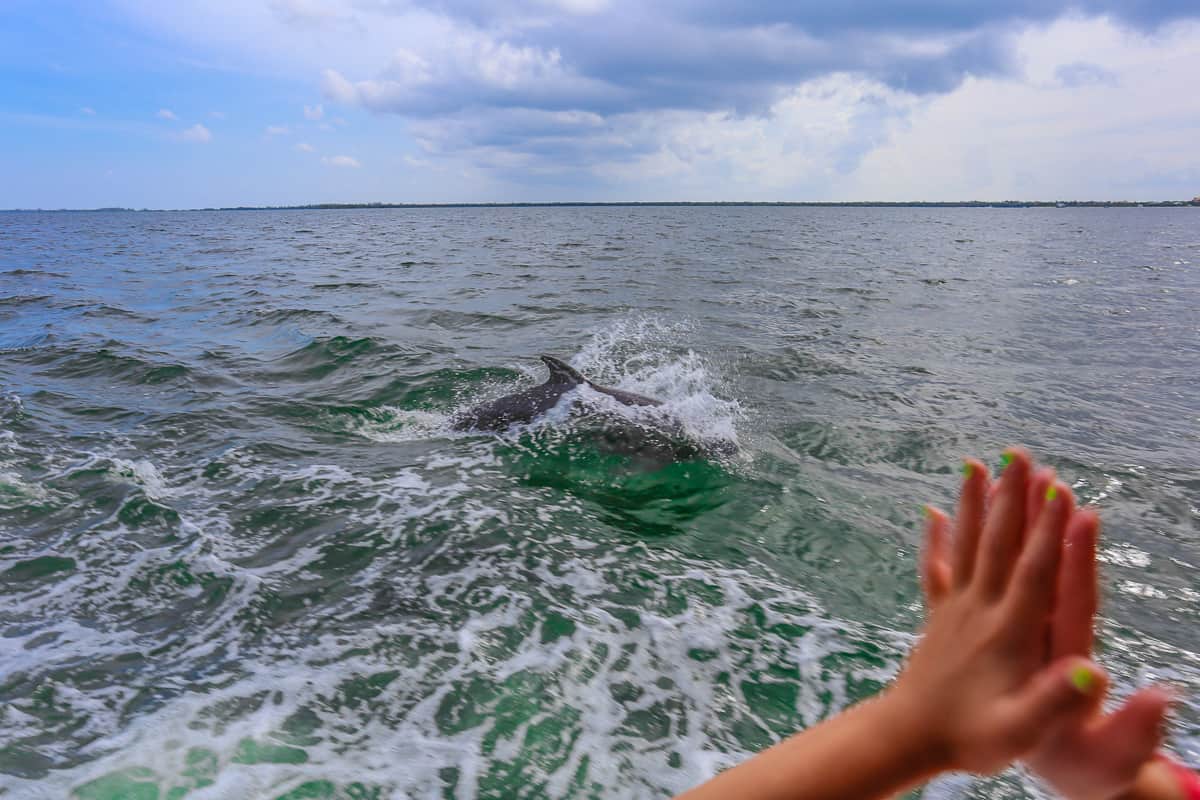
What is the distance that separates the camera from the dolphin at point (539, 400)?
894cm

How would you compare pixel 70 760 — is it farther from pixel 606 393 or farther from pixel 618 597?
pixel 606 393

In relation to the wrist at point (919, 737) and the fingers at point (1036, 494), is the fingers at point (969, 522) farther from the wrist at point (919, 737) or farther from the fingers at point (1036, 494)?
the wrist at point (919, 737)

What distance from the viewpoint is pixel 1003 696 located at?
3.93 feet

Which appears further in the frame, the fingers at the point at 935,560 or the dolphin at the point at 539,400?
the dolphin at the point at 539,400

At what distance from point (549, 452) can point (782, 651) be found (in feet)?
14.3

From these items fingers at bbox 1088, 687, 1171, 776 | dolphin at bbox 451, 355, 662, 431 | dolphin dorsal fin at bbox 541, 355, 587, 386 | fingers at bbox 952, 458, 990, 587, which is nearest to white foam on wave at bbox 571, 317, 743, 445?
dolphin at bbox 451, 355, 662, 431

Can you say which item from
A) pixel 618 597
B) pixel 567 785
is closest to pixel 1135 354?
pixel 618 597

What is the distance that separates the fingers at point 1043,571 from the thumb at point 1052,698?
85 millimetres

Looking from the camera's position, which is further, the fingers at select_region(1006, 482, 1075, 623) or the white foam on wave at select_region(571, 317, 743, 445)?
the white foam on wave at select_region(571, 317, 743, 445)

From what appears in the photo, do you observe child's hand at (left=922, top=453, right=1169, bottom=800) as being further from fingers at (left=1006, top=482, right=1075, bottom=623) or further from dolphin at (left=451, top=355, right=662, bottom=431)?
dolphin at (left=451, top=355, right=662, bottom=431)

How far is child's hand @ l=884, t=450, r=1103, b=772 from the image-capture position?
114 cm

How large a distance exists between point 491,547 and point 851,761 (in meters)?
4.93

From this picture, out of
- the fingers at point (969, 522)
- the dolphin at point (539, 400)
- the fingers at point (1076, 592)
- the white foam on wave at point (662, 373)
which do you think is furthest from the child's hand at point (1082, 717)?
the dolphin at point (539, 400)

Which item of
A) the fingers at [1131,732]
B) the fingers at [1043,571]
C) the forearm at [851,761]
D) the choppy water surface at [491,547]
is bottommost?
the choppy water surface at [491,547]
